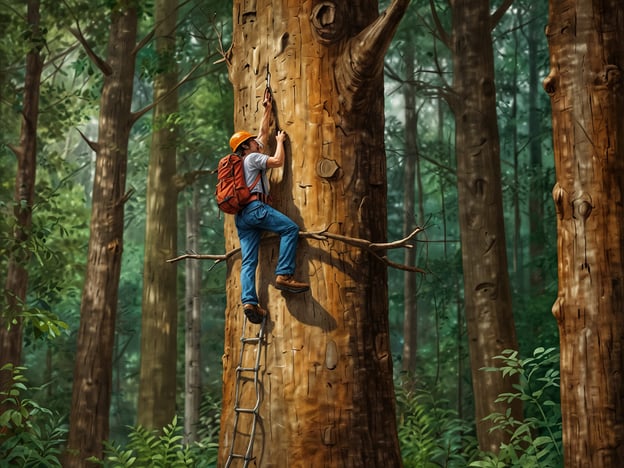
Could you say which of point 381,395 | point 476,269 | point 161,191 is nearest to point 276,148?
point 381,395

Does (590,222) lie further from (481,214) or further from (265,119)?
(481,214)

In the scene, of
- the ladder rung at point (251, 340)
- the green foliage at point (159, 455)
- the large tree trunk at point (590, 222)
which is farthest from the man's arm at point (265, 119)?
the green foliage at point (159, 455)

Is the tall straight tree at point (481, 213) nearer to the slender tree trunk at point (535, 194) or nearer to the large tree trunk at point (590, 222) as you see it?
the large tree trunk at point (590, 222)

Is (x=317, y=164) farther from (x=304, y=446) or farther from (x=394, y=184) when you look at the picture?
(x=394, y=184)

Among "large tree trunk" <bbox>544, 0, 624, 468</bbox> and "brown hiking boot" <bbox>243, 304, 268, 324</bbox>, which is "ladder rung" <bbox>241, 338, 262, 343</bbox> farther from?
"large tree trunk" <bbox>544, 0, 624, 468</bbox>

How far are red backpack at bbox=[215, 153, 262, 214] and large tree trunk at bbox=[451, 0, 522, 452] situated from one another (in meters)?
6.62

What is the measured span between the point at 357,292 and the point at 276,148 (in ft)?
3.31

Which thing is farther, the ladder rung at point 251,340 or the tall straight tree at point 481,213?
the tall straight tree at point 481,213

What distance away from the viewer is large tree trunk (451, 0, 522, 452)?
37.9ft

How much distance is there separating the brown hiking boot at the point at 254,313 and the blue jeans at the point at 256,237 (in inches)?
1.2

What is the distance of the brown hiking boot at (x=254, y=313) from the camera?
17.5ft

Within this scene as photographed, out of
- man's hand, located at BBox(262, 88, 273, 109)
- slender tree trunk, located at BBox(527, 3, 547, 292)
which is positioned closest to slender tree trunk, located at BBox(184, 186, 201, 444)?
slender tree trunk, located at BBox(527, 3, 547, 292)

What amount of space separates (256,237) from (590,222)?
2703 mm

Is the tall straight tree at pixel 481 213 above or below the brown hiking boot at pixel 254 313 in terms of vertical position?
above
